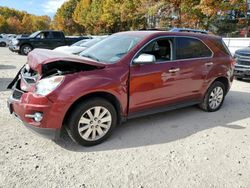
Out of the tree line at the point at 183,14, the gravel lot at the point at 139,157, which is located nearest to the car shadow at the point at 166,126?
the gravel lot at the point at 139,157

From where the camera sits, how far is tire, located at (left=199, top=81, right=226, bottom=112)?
5496 millimetres

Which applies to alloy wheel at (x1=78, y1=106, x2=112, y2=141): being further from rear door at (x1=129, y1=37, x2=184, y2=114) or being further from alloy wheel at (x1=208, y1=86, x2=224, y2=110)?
alloy wheel at (x1=208, y1=86, x2=224, y2=110)

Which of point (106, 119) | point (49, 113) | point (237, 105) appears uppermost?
point (49, 113)

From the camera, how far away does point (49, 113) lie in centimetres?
347

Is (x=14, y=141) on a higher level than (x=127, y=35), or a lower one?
lower

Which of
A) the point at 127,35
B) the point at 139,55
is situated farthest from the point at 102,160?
the point at 127,35

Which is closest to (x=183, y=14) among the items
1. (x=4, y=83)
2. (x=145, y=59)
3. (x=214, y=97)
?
(x=4, y=83)

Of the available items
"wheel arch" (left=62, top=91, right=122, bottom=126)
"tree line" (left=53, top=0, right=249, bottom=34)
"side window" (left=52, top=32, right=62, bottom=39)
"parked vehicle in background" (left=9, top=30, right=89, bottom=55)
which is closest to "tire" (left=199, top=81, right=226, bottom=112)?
"wheel arch" (left=62, top=91, right=122, bottom=126)

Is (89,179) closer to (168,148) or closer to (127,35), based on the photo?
(168,148)

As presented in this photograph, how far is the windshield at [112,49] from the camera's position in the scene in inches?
167

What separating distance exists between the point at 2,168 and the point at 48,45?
47.9 ft

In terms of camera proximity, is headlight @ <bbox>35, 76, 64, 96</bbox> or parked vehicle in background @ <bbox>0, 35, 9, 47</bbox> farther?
parked vehicle in background @ <bbox>0, 35, 9, 47</bbox>

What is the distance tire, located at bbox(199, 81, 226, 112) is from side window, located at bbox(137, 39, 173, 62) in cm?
138

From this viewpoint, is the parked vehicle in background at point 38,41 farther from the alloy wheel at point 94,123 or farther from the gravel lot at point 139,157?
the alloy wheel at point 94,123
